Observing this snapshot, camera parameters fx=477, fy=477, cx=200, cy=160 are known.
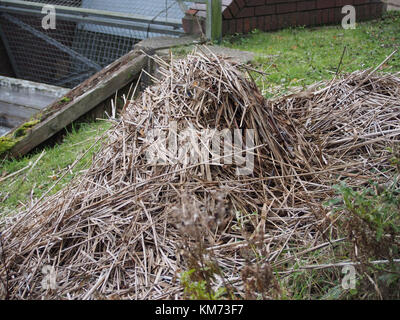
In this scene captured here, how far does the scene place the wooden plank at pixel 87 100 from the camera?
17.8 feet

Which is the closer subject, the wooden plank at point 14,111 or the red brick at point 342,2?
the wooden plank at point 14,111

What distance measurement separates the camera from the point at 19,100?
23.4ft

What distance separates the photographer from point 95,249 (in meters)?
2.74

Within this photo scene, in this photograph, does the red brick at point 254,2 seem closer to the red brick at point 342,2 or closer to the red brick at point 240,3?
the red brick at point 240,3

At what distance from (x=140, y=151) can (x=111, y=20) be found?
4.98 meters

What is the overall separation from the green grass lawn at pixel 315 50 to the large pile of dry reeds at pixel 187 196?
1.36m

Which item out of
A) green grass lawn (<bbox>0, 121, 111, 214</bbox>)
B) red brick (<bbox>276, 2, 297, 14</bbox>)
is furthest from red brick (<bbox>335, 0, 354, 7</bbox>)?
green grass lawn (<bbox>0, 121, 111, 214</bbox>)

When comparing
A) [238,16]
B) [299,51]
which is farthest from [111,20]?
[299,51]

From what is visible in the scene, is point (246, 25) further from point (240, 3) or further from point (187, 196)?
point (187, 196)

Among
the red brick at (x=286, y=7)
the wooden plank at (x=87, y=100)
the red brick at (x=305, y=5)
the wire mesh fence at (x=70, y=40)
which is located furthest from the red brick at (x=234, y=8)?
the wooden plank at (x=87, y=100)

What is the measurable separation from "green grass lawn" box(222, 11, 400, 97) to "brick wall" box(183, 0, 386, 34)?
0.62 ft

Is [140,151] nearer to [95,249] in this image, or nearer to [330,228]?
[95,249]

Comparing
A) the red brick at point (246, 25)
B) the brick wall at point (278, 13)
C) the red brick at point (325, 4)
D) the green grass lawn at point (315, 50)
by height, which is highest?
the red brick at point (325, 4)

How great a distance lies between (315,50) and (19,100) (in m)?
4.39
